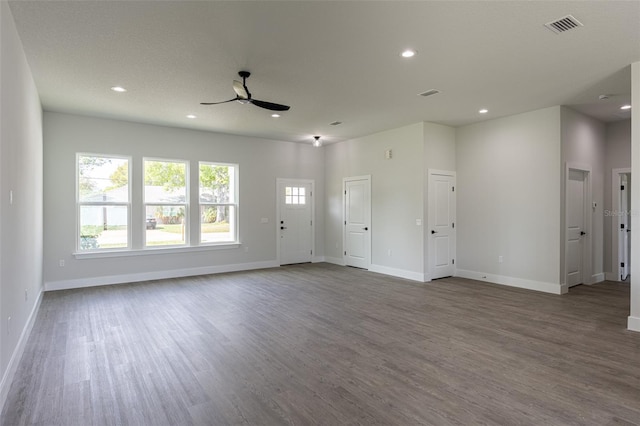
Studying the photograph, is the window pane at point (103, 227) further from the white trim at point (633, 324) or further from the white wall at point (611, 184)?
the white wall at point (611, 184)

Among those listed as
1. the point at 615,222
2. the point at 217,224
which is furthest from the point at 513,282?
the point at 217,224

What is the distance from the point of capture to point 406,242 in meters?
6.84

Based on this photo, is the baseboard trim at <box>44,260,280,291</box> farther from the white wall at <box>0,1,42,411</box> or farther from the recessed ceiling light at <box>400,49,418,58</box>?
the recessed ceiling light at <box>400,49,418,58</box>

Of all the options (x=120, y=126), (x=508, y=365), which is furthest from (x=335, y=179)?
(x=508, y=365)

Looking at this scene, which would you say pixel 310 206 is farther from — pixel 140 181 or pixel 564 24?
pixel 564 24

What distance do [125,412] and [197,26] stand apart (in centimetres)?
310

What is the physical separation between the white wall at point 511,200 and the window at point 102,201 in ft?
21.3

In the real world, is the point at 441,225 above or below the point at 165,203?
below

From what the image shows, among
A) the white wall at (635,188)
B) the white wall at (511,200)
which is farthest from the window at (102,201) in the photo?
the white wall at (635,188)

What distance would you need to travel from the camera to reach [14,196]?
10.4 feet

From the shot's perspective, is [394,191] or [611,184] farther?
[394,191]

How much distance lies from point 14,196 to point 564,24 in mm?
5138

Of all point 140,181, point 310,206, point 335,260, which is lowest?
point 335,260

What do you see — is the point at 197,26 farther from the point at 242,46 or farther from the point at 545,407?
Answer: the point at 545,407
